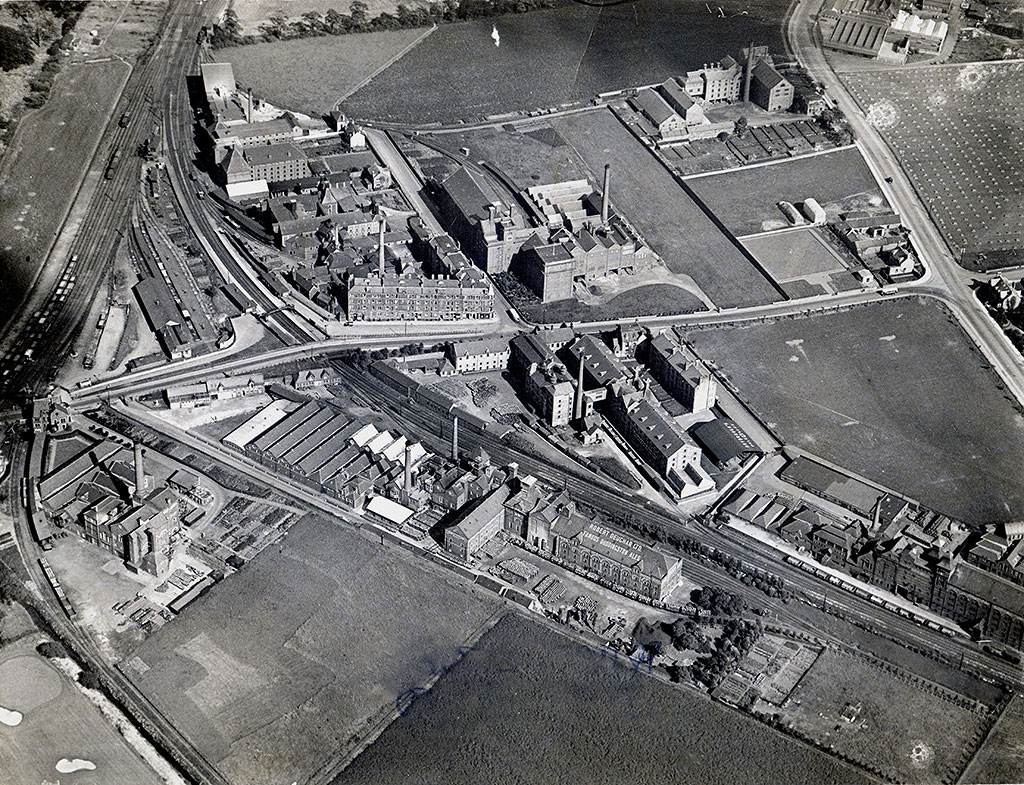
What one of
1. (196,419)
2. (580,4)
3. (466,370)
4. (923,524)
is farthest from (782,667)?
(580,4)

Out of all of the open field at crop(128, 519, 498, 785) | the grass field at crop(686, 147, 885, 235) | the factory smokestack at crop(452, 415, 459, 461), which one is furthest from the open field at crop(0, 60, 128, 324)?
the grass field at crop(686, 147, 885, 235)

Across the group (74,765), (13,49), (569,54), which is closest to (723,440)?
(74,765)

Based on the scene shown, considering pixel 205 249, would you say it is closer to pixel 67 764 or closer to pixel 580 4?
pixel 580 4

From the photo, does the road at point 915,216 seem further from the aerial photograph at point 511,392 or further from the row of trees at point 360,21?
the row of trees at point 360,21

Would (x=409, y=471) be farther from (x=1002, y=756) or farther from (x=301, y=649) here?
(x=1002, y=756)

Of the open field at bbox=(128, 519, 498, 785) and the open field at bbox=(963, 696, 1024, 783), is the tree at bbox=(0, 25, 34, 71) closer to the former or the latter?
the open field at bbox=(128, 519, 498, 785)

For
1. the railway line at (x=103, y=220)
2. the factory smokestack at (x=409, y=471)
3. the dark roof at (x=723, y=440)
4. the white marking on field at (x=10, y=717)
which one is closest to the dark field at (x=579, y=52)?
the railway line at (x=103, y=220)
